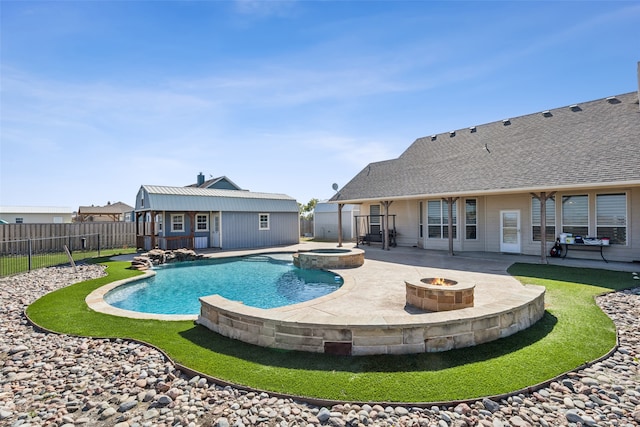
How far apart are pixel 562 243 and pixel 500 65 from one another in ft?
22.7

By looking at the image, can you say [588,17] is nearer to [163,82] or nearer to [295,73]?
[295,73]

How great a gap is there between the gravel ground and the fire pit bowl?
1.96 meters

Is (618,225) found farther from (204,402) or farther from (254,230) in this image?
(254,230)

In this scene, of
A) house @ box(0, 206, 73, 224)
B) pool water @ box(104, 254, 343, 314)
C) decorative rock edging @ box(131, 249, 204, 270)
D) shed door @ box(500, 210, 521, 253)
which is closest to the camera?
pool water @ box(104, 254, 343, 314)

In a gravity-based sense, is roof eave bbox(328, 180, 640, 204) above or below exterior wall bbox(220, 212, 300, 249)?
above

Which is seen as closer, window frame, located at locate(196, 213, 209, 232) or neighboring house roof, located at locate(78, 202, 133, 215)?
window frame, located at locate(196, 213, 209, 232)

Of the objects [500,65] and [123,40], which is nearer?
[123,40]

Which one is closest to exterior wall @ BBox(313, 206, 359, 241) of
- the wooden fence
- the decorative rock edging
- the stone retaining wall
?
the decorative rock edging

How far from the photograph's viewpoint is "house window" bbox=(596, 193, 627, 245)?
1020 centimetres

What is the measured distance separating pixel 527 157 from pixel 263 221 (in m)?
14.9

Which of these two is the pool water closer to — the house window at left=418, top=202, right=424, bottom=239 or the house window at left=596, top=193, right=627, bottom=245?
the house window at left=418, top=202, right=424, bottom=239

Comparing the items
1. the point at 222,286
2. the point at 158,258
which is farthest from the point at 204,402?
the point at 158,258

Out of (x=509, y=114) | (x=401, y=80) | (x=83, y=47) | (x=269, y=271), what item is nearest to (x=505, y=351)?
(x=269, y=271)

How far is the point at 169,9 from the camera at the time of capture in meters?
7.84
